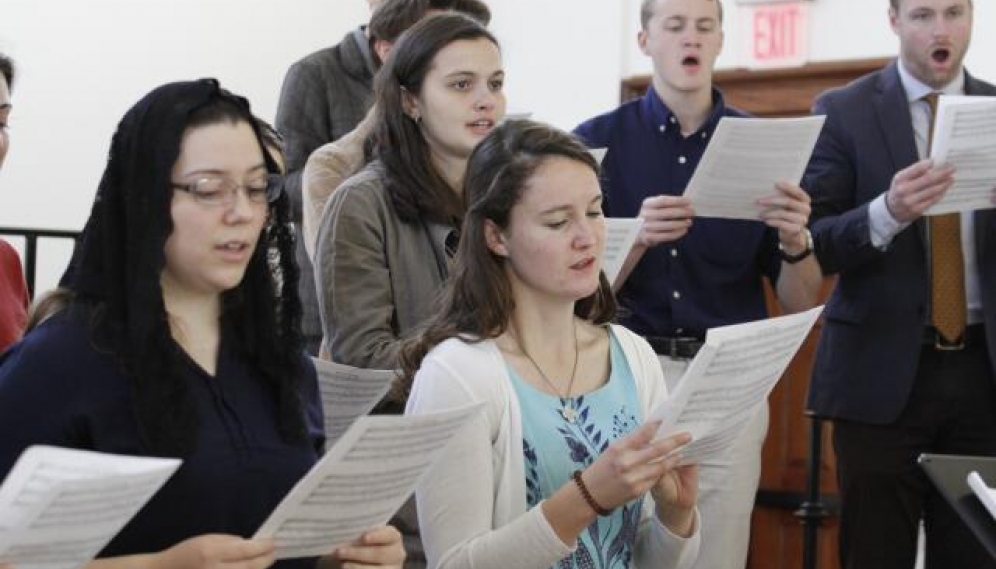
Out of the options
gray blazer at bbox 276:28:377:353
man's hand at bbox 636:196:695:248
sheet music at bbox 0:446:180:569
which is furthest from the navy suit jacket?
sheet music at bbox 0:446:180:569

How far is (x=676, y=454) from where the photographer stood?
2.21 metres

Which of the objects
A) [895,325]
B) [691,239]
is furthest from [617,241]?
[895,325]

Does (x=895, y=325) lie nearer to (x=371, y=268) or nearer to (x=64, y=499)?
(x=371, y=268)

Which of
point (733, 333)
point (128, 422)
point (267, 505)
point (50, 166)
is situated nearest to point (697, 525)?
point (733, 333)

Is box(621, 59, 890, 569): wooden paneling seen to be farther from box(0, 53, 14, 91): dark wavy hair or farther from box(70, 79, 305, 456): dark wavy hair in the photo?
box(70, 79, 305, 456): dark wavy hair

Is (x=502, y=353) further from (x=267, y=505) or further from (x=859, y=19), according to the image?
(x=859, y=19)

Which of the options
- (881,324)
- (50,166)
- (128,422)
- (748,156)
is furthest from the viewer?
(50,166)

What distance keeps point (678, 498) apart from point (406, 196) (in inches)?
36.4

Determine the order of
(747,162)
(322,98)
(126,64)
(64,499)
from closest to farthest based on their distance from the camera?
1. (64,499)
2. (747,162)
3. (322,98)
4. (126,64)

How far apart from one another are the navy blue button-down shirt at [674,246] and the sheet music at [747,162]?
0.56 ft

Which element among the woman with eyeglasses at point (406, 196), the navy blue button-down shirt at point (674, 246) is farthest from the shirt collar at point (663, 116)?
the woman with eyeglasses at point (406, 196)

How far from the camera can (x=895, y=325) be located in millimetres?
3709

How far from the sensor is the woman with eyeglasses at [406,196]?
2.97 metres

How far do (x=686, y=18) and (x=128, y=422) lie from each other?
2.18 m
